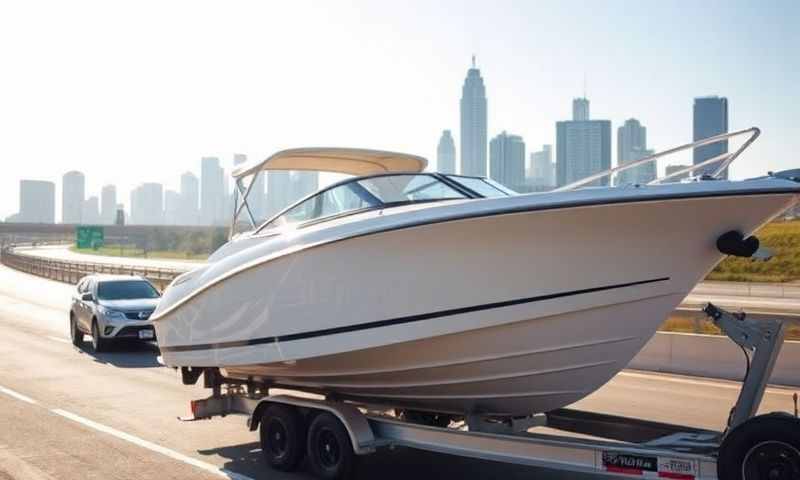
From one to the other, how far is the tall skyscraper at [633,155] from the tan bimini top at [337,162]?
2.37 m

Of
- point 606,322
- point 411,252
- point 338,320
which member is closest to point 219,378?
point 338,320

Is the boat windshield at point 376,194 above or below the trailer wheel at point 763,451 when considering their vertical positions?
above

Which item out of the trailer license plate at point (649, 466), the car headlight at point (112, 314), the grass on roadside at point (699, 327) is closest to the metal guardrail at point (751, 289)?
the grass on roadside at point (699, 327)

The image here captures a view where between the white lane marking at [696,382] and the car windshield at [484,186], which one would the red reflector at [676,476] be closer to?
the car windshield at [484,186]

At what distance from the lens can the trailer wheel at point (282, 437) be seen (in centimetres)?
768

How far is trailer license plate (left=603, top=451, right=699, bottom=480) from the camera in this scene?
5.41 m

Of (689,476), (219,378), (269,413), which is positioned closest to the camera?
(689,476)

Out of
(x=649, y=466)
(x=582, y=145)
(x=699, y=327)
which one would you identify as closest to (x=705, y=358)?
(x=699, y=327)

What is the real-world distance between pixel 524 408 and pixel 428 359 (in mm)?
973

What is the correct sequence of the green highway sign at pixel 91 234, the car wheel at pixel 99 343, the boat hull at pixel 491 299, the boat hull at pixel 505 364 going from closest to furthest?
the boat hull at pixel 491 299 → the boat hull at pixel 505 364 → the car wheel at pixel 99 343 → the green highway sign at pixel 91 234

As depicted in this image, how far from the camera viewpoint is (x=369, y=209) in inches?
290

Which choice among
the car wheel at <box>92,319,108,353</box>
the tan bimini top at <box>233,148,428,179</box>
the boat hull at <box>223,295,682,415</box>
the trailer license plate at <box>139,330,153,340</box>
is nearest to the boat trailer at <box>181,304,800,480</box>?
the boat hull at <box>223,295,682,415</box>

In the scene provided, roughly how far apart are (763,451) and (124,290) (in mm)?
15721

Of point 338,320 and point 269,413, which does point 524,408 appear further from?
point 269,413
